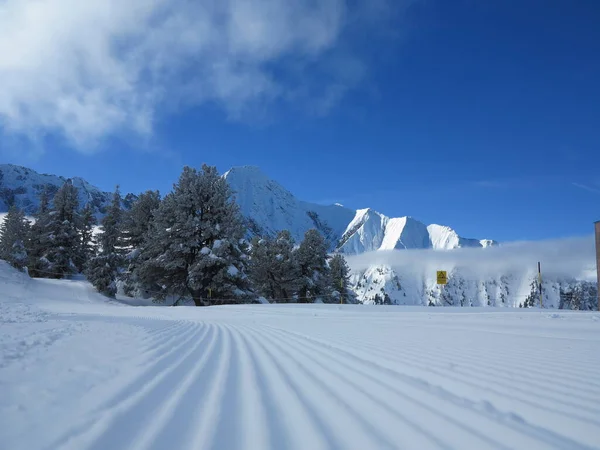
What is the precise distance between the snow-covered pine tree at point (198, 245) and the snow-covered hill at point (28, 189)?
13613cm

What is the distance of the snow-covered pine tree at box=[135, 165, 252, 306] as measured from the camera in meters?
22.4

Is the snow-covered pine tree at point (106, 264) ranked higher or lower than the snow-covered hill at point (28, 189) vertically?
lower

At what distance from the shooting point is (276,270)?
30375mm

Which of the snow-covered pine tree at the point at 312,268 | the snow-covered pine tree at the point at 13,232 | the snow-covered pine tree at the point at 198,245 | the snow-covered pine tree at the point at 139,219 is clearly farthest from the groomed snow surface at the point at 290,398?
the snow-covered pine tree at the point at 13,232

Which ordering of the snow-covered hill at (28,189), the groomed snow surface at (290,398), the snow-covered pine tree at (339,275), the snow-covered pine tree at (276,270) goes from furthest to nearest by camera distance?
the snow-covered hill at (28,189)
the snow-covered pine tree at (339,275)
the snow-covered pine tree at (276,270)
the groomed snow surface at (290,398)

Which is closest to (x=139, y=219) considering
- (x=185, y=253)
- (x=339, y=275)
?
(x=185, y=253)

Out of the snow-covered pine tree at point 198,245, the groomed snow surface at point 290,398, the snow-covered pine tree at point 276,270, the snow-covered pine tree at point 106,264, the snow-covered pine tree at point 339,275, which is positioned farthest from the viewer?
the snow-covered pine tree at point 339,275

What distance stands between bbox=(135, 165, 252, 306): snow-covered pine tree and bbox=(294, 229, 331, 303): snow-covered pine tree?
7.60 m

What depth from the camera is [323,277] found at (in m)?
31.1

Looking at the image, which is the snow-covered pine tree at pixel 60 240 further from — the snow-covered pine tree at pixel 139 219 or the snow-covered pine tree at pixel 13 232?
the snow-covered pine tree at pixel 139 219

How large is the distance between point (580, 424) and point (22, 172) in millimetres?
238410

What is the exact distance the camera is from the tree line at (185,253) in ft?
75.5

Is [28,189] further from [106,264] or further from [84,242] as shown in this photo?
[106,264]

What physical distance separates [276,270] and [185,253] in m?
9.05
